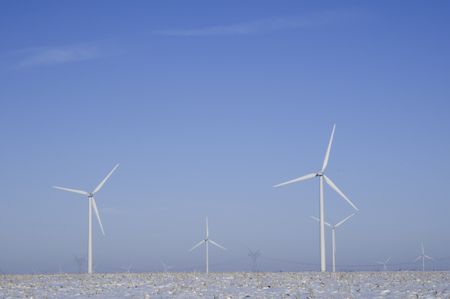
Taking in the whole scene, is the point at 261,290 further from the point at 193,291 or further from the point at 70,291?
the point at 70,291

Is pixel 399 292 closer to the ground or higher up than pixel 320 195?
closer to the ground

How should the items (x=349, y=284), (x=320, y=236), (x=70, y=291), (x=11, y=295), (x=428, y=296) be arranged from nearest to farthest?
(x=428, y=296) → (x=11, y=295) → (x=70, y=291) → (x=349, y=284) → (x=320, y=236)

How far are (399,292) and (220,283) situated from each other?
389 inches

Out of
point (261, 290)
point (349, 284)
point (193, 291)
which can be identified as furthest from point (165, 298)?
point (349, 284)

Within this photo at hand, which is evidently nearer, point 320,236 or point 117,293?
point 117,293

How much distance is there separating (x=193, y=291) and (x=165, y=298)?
9.72ft

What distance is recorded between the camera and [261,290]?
108ft

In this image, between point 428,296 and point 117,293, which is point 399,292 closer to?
point 428,296

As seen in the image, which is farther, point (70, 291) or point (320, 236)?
point (320, 236)

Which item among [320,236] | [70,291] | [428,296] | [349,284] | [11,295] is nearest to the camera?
[428,296]

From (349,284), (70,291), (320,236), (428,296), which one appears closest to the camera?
(428,296)

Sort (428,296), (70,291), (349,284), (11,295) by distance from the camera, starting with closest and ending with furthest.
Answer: (428,296), (11,295), (70,291), (349,284)

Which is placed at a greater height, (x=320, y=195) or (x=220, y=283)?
(x=320, y=195)

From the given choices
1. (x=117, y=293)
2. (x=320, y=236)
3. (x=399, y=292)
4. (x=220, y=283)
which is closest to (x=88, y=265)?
(x=320, y=236)
